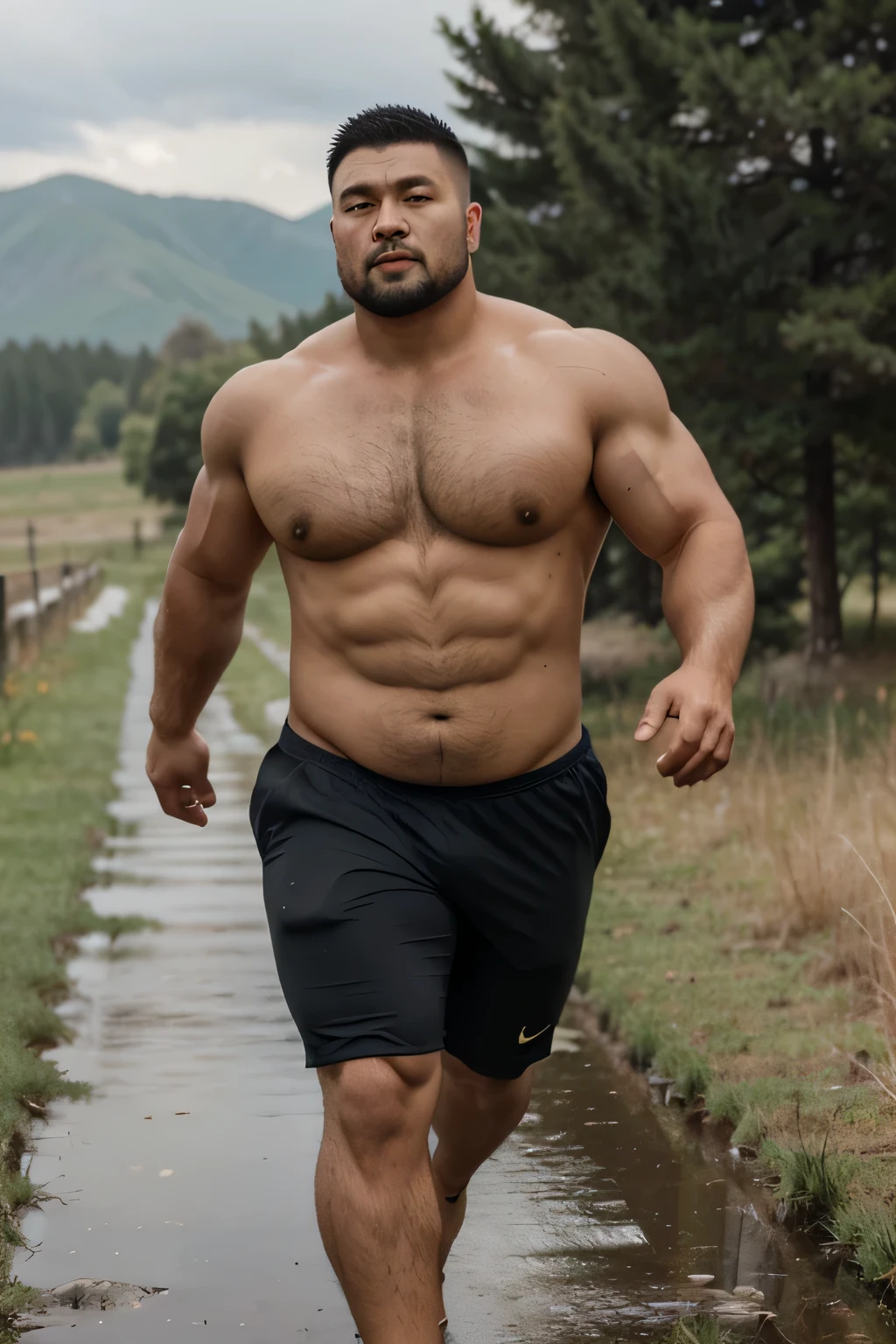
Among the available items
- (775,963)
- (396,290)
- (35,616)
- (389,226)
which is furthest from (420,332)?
(35,616)

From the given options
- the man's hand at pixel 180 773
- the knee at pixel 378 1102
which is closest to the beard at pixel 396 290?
the man's hand at pixel 180 773

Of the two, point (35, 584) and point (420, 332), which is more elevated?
point (35, 584)

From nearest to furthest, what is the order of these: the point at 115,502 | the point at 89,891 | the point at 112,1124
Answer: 1. the point at 112,1124
2. the point at 89,891
3. the point at 115,502

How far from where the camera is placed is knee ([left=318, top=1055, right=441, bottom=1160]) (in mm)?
3207

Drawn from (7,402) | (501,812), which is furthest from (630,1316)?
(7,402)

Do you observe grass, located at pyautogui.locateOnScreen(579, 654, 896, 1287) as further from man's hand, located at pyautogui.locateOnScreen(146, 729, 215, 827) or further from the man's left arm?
man's hand, located at pyautogui.locateOnScreen(146, 729, 215, 827)

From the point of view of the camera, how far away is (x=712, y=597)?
138 inches

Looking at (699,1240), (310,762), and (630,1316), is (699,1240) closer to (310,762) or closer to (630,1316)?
(630,1316)

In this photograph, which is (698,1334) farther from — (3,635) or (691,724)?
(3,635)

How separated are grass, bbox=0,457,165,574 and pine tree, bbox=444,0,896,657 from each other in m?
42.8

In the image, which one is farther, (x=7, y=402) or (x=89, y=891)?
(x=7, y=402)

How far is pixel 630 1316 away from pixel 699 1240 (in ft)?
1.54

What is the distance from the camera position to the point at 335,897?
3396 millimetres

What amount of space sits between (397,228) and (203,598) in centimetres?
95
